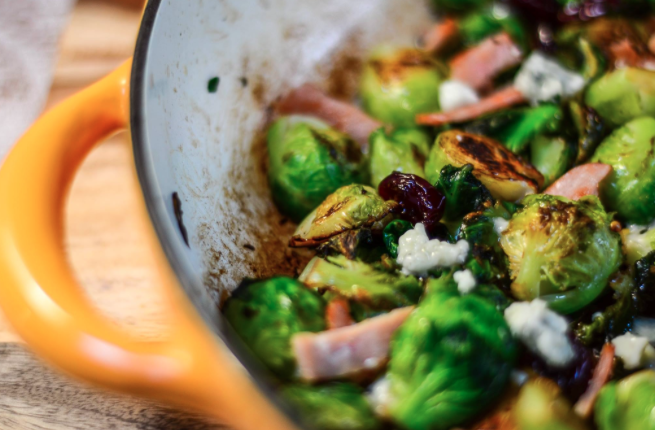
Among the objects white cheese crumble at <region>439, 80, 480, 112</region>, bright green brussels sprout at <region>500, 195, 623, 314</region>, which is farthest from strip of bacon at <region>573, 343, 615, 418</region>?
white cheese crumble at <region>439, 80, 480, 112</region>

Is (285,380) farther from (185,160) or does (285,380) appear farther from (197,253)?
(185,160)

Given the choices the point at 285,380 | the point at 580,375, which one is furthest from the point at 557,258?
the point at 285,380

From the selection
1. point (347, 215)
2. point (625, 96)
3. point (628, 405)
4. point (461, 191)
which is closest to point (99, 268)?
point (347, 215)

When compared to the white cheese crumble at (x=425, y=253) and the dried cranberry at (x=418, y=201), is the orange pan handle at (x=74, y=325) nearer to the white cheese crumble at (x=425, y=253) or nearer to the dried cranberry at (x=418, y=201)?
the white cheese crumble at (x=425, y=253)

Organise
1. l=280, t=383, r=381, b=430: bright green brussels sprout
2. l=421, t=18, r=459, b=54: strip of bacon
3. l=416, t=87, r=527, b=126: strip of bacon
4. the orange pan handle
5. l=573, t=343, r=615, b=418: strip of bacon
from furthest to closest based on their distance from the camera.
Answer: l=421, t=18, r=459, b=54: strip of bacon → l=416, t=87, r=527, b=126: strip of bacon → l=573, t=343, r=615, b=418: strip of bacon → l=280, t=383, r=381, b=430: bright green brussels sprout → the orange pan handle

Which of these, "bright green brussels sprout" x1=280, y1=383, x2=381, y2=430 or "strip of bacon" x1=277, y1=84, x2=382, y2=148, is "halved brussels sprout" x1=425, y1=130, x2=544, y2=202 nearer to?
"strip of bacon" x1=277, y1=84, x2=382, y2=148

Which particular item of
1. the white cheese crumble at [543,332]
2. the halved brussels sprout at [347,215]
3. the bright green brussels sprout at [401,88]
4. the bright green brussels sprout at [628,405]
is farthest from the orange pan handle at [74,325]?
the bright green brussels sprout at [401,88]
